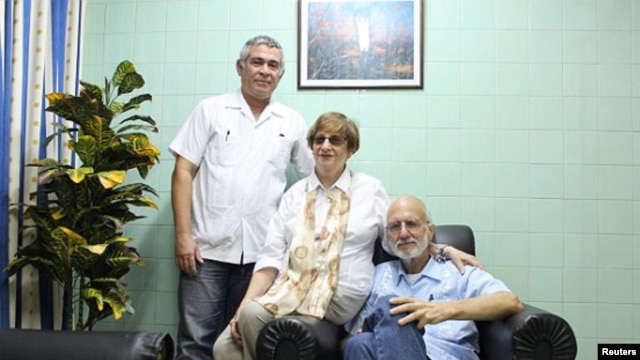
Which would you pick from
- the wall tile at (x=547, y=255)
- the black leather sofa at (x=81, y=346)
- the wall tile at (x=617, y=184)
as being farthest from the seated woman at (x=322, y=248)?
the wall tile at (x=617, y=184)

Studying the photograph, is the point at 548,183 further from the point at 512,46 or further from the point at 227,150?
the point at 227,150

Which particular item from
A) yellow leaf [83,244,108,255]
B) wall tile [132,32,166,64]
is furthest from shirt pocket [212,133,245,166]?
wall tile [132,32,166,64]

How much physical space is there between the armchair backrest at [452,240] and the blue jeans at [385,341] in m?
0.57

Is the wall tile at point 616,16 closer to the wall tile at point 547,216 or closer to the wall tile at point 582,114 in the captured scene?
the wall tile at point 582,114

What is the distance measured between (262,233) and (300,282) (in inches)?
19.0

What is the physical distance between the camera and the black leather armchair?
1.74 m

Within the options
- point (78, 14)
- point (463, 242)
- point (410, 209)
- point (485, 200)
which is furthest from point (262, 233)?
point (78, 14)

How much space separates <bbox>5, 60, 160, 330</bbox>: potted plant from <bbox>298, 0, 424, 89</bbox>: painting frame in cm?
92

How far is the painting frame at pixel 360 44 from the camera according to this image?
2.82m

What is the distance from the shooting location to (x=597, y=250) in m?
2.73

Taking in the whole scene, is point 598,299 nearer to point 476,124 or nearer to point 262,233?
point 476,124

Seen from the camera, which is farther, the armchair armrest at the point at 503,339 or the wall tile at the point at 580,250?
the wall tile at the point at 580,250

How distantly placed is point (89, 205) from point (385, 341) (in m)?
1.46

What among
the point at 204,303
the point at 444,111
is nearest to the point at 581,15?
the point at 444,111
